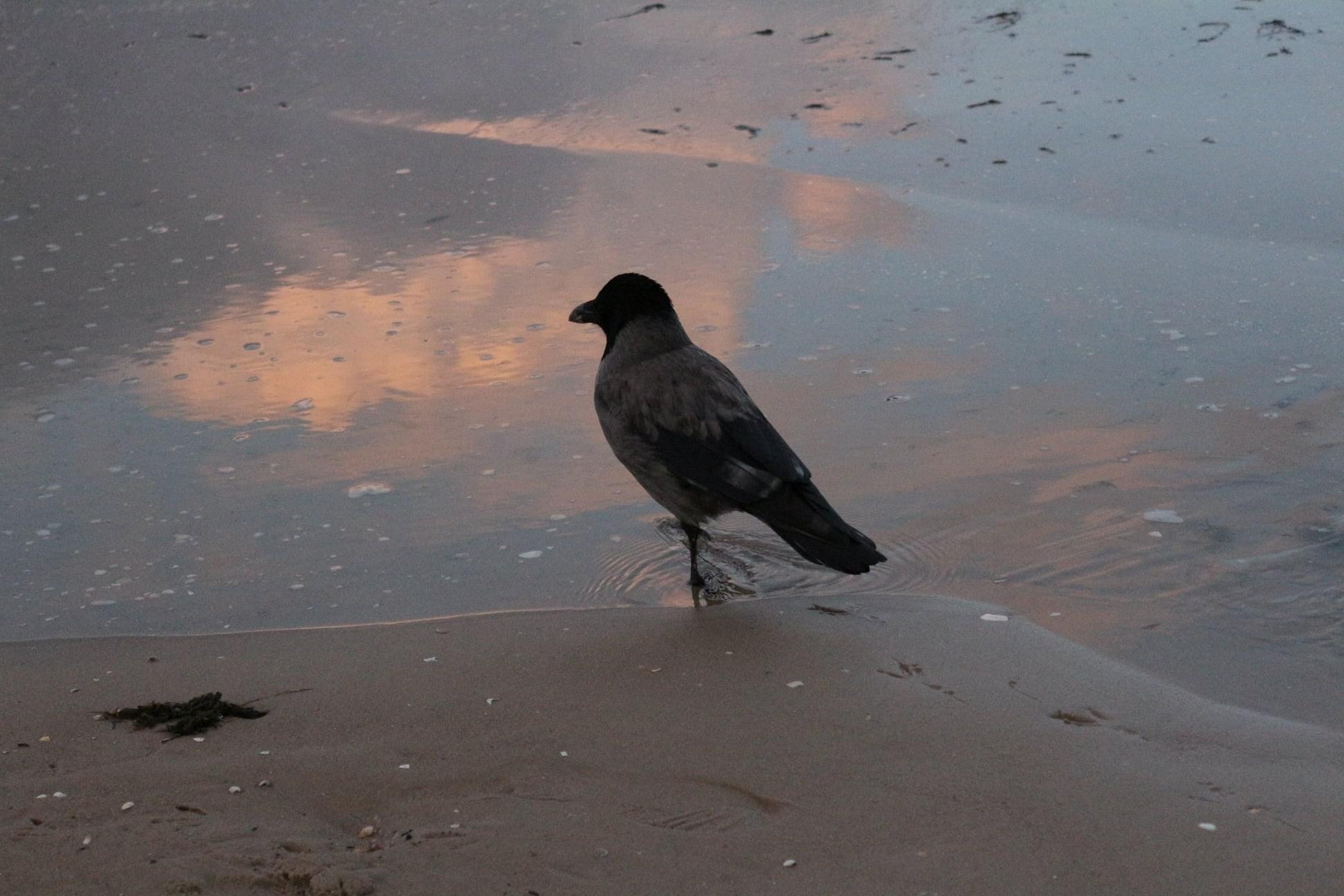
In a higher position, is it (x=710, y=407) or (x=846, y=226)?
(x=846, y=226)

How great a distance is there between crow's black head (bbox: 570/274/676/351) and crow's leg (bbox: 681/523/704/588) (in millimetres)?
762

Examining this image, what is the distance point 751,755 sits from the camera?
3.43m

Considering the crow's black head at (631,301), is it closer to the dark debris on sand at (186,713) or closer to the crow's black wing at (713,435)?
the crow's black wing at (713,435)

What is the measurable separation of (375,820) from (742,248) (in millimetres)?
5062

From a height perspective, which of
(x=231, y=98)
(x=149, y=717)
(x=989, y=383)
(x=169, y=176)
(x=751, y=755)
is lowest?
(x=751, y=755)

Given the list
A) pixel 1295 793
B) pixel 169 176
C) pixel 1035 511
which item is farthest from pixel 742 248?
pixel 1295 793

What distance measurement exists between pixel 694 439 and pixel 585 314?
37.3 inches

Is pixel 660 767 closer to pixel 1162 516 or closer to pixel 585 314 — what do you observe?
pixel 585 314

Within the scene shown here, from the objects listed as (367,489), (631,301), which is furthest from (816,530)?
(367,489)

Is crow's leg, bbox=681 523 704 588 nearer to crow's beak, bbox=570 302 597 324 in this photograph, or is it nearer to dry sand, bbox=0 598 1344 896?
dry sand, bbox=0 598 1344 896

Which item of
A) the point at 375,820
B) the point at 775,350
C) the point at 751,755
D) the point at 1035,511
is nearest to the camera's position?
the point at 375,820

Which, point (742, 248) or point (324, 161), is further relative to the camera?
point (324, 161)

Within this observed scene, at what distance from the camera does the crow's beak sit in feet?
17.1

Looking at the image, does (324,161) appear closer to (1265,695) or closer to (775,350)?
(775,350)
